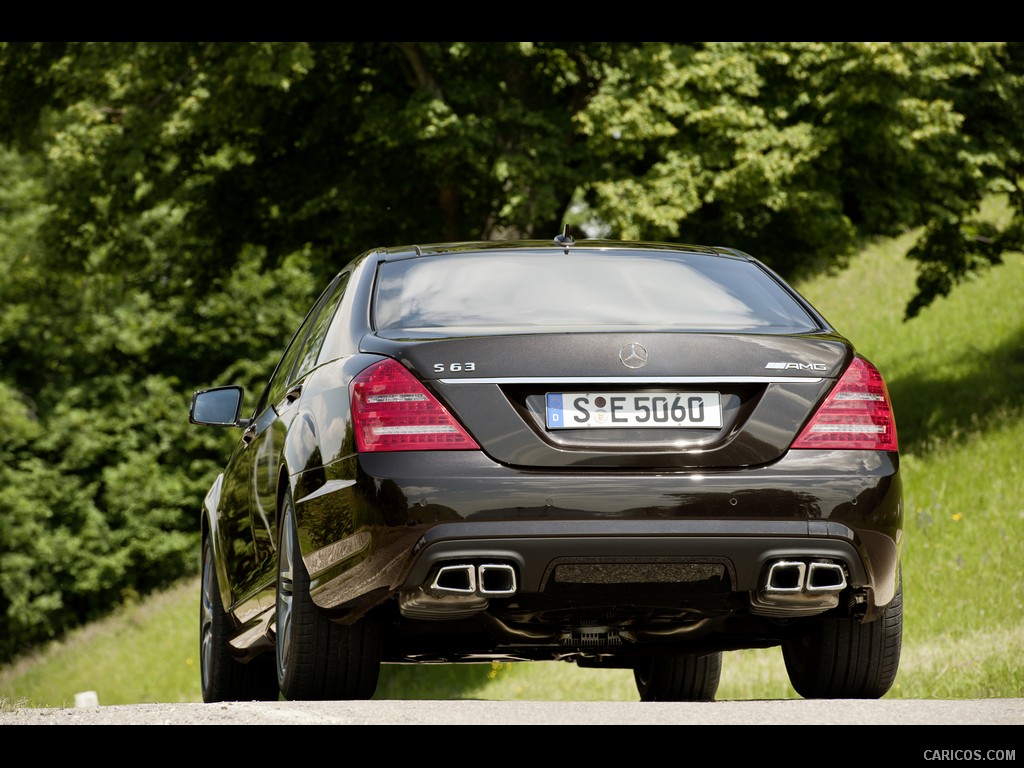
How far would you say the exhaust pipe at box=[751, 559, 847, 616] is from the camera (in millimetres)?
4750

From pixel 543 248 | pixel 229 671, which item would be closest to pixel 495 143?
pixel 229 671

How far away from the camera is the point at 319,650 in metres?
5.17

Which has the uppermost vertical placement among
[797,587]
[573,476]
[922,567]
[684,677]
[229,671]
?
[573,476]

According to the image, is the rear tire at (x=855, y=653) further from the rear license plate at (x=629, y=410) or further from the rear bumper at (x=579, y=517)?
the rear license plate at (x=629, y=410)

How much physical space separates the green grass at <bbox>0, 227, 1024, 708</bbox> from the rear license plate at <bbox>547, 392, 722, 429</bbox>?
2563mm

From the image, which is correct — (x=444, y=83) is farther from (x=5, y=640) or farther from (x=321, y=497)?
(x=5, y=640)

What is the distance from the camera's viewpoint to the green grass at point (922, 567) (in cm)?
1178

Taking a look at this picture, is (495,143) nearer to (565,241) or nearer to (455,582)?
(565,241)

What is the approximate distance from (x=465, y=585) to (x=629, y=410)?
28.1 inches

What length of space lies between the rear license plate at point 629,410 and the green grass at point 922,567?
8.41ft

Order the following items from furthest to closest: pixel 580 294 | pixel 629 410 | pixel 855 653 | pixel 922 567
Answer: pixel 922 567, pixel 855 653, pixel 580 294, pixel 629 410

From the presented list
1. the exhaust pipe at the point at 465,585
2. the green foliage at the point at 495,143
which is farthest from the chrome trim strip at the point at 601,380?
the green foliage at the point at 495,143

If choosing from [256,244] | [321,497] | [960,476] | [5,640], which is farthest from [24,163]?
[321,497]
